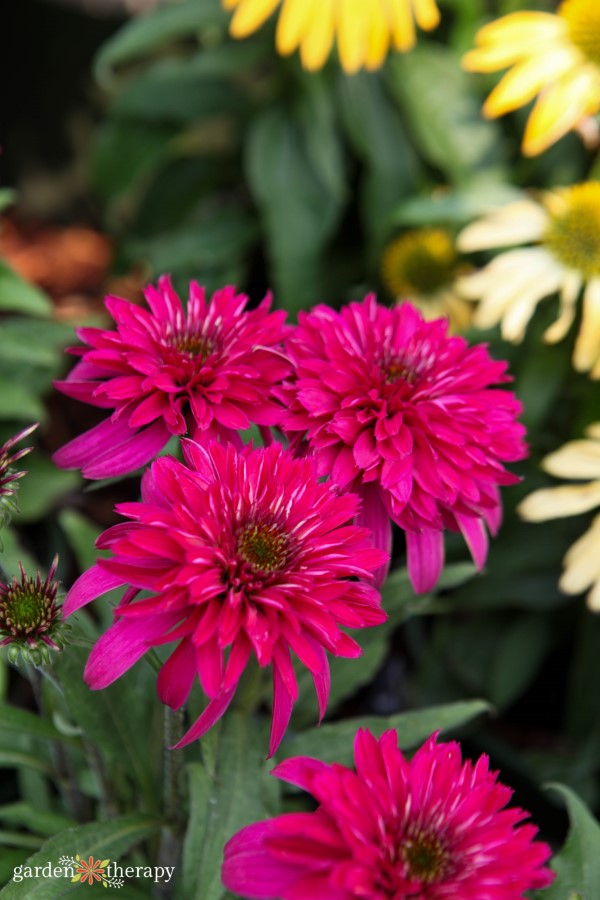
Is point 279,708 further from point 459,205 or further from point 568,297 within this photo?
point 459,205

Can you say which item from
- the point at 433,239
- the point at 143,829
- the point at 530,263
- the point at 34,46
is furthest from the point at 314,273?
the point at 34,46

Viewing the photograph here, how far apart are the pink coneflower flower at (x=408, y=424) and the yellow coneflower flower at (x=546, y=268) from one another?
0.32m

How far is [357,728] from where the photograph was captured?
663 millimetres

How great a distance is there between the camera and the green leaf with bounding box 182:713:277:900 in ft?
1.83

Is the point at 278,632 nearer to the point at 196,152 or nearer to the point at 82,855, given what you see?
the point at 82,855

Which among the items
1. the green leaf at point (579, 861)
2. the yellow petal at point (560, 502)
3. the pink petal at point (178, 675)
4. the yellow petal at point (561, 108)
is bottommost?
the green leaf at point (579, 861)

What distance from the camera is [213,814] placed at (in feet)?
1.90

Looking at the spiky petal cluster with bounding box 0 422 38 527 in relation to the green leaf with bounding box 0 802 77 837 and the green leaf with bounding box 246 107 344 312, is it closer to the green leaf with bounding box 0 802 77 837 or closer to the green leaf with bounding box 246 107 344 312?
the green leaf with bounding box 0 802 77 837

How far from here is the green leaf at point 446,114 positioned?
3.78 feet

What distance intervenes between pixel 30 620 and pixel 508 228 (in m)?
0.66

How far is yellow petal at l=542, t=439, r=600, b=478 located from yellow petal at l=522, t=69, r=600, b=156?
305 mm

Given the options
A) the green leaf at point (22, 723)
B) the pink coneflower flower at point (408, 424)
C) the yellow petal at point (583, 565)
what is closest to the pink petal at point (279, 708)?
the pink coneflower flower at point (408, 424)

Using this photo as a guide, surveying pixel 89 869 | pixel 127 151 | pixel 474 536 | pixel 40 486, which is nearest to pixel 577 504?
pixel 474 536

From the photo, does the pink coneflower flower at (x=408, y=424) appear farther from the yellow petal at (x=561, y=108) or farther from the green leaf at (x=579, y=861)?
the yellow petal at (x=561, y=108)
